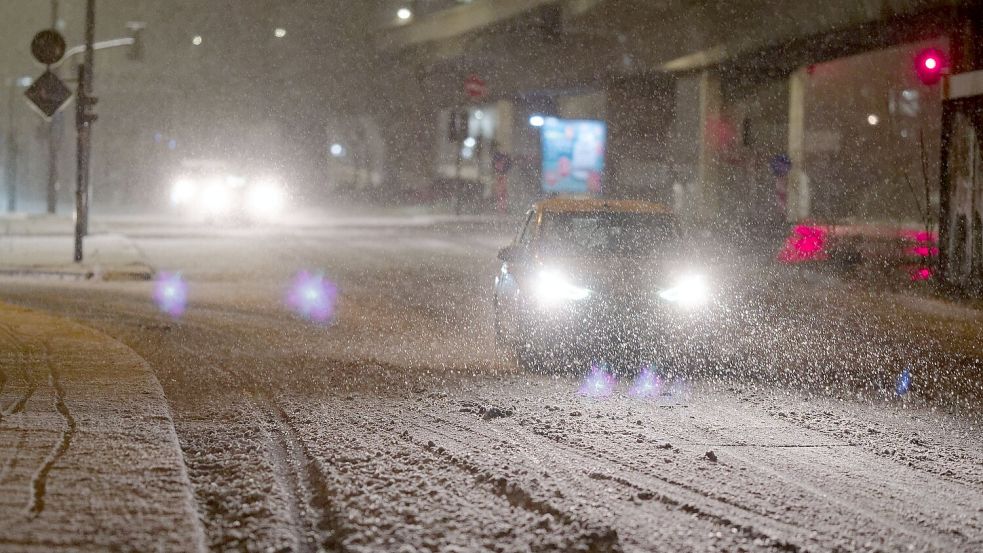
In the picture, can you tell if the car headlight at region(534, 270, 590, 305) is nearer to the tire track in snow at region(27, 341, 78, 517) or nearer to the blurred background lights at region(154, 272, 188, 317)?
the tire track in snow at region(27, 341, 78, 517)

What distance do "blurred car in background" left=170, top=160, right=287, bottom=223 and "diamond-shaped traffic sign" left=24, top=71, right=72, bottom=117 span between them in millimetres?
23271

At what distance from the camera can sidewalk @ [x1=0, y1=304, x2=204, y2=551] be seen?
4950mm

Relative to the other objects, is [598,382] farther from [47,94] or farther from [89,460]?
[47,94]

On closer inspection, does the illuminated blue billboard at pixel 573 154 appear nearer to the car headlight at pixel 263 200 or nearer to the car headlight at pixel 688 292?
the car headlight at pixel 263 200

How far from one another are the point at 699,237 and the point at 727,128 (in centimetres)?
1465

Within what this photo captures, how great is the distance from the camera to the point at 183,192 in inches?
1879

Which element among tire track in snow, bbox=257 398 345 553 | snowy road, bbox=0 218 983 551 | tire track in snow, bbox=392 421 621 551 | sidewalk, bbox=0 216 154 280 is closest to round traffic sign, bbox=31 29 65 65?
sidewalk, bbox=0 216 154 280

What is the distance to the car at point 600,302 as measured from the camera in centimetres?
1045

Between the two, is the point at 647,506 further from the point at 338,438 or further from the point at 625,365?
the point at 625,365

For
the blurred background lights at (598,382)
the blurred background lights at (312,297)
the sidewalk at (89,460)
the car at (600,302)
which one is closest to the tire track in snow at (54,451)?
the sidewalk at (89,460)

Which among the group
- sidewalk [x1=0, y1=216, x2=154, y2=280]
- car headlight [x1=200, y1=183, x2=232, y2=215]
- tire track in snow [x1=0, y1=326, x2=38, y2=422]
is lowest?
tire track in snow [x1=0, y1=326, x2=38, y2=422]

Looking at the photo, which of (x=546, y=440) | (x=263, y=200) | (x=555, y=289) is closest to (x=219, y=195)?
(x=263, y=200)

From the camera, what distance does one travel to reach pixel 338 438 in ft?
24.0

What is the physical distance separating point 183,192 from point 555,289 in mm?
39507
